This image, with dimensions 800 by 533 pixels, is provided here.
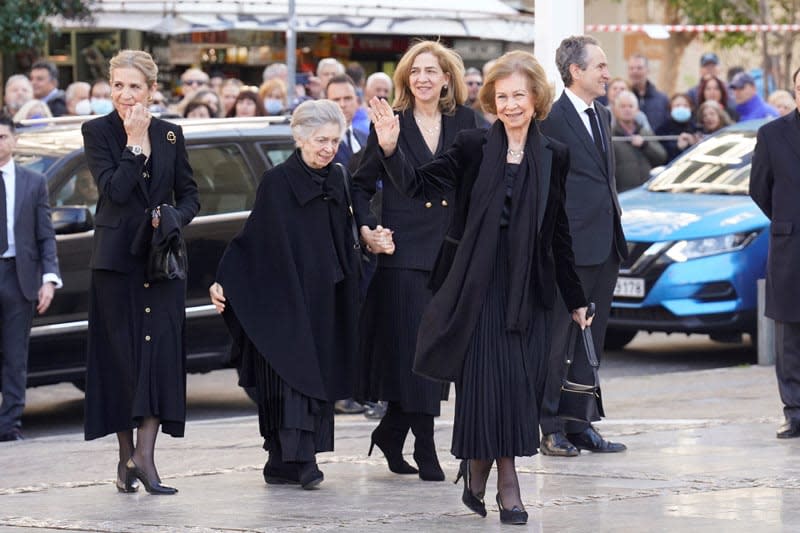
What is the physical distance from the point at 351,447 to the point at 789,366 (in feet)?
8.03

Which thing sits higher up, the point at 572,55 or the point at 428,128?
the point at 572,55

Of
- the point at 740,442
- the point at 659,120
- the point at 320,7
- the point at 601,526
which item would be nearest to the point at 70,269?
the point at 740,442

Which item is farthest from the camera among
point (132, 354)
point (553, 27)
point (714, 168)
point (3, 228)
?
point (714, 168)

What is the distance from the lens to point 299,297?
8484mm

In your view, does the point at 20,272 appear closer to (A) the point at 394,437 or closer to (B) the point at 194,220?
(B) the point at 194,220

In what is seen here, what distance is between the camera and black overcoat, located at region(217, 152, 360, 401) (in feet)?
27.8

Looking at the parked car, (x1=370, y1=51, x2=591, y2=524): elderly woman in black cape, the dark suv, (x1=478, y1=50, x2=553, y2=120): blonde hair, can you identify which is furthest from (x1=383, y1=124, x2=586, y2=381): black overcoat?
the parked car

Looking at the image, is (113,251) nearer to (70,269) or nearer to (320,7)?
(70,269)

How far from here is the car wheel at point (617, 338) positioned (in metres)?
15.1

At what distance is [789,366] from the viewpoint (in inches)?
405

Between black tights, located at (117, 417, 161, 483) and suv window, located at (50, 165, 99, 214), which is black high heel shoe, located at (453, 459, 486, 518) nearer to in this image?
black tights, located at (117, 417, 161, 483)

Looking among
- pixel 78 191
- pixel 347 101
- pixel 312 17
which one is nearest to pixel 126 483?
pixel 78 191

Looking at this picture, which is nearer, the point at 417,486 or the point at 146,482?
the point at 146,482

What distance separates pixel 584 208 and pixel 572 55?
2.61ft
